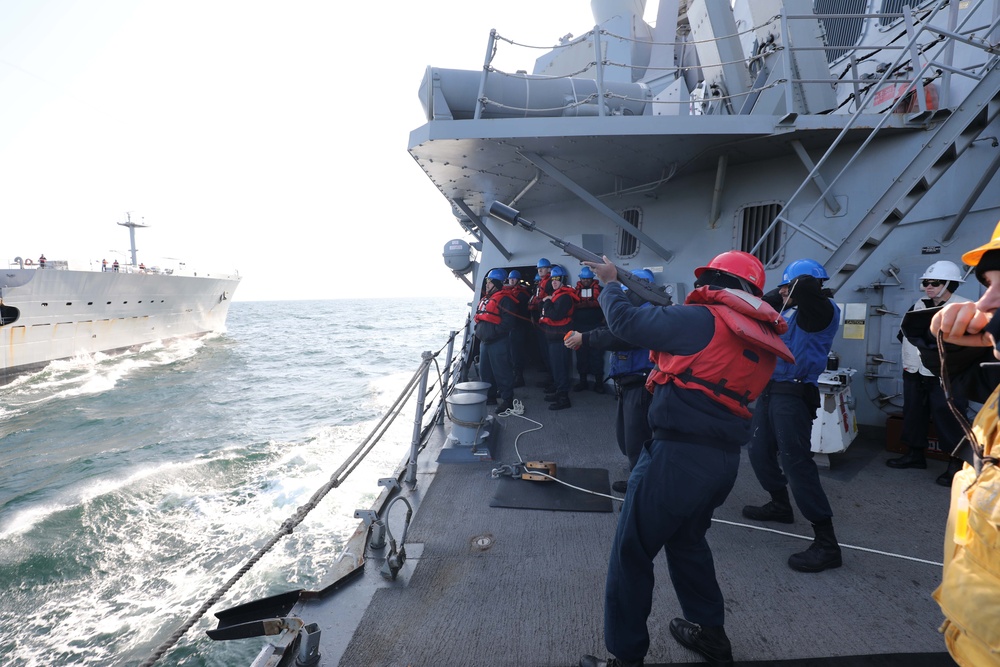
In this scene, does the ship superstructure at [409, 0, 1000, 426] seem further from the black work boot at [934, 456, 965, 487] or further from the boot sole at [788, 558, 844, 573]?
the boot sole at [788, 558, 844, 573]

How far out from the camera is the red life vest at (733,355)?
6.02ft

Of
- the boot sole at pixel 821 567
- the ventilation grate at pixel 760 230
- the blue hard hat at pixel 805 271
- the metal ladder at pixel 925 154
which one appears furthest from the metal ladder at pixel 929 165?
the boot sole at pixel 821 567

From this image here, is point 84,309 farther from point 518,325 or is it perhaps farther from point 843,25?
point 843,25

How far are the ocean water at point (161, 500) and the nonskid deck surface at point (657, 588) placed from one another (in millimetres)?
663

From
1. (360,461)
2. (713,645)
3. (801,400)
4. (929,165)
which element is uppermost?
(929,165)

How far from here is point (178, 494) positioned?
7.85 meters

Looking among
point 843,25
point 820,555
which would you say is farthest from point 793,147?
point 820,555

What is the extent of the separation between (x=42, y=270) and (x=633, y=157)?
2378 centimetres

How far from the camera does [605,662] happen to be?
6.37 feet

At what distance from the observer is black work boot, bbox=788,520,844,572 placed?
8.64 feet

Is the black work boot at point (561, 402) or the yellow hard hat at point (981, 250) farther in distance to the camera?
the black work boot at point (561, 402)

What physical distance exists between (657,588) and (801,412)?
52.7 inches

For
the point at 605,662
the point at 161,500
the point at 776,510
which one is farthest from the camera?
the point at 161,500

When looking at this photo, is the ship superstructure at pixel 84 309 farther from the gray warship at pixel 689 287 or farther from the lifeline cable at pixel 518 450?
the lifeline cable at pixel 518 450
